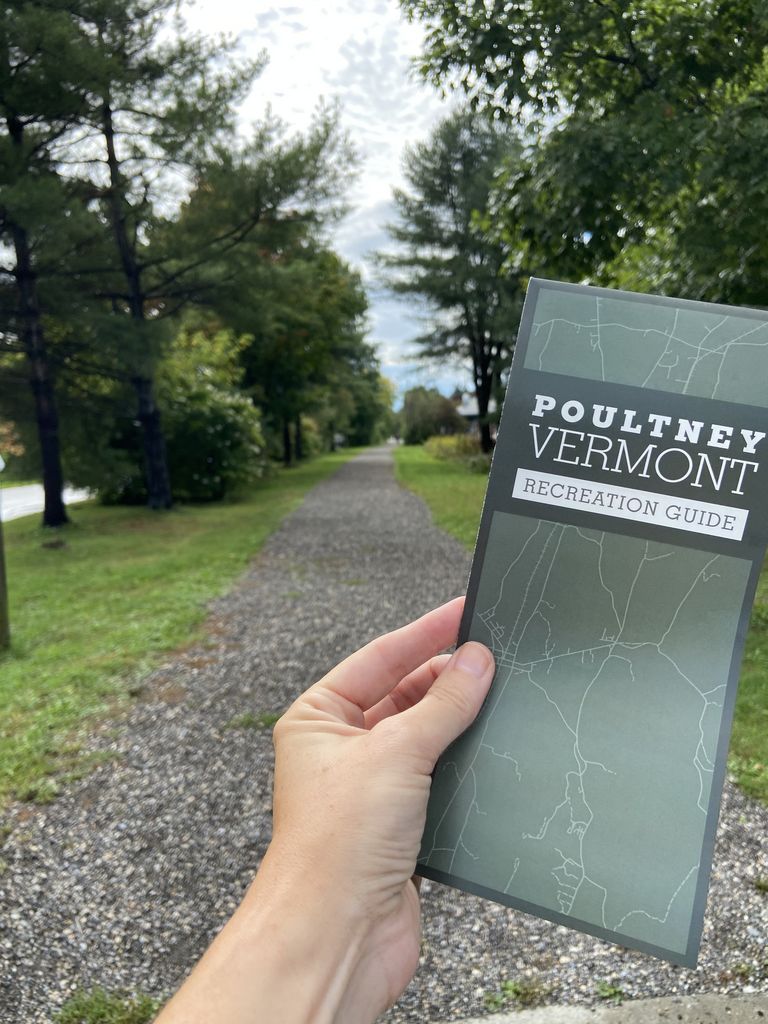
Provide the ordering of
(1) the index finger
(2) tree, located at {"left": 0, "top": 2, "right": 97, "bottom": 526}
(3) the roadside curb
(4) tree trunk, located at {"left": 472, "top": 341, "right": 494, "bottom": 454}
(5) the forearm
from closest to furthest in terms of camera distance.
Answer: (5) the forearm → (1) the index finger → (3) the roadside curb → (2) tree, located at {"left": 0, "top": 2, "right": 97, "bottom": 526} → (4) tree trunk, located at {"left": 472, "top": 341, "right": 494, "bottom": 454}

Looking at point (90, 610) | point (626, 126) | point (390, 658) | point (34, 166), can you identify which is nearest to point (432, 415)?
Result: point (34, 166)

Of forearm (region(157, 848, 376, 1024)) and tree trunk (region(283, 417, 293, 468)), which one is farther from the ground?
forearm (region(157, 848, 376, 1024))

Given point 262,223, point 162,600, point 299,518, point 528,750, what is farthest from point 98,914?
point 262,223

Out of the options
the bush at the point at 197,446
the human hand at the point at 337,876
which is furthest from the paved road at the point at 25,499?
the human hand at the point at 337,876

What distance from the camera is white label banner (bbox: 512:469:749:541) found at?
982 millimetres

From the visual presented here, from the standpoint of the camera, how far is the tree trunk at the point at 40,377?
10148 millimetres

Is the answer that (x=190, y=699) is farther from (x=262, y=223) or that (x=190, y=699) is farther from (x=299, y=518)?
(x=262, y=223)

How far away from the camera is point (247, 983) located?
0.90 meters

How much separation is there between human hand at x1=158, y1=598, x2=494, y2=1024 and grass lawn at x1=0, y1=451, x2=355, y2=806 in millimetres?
2690

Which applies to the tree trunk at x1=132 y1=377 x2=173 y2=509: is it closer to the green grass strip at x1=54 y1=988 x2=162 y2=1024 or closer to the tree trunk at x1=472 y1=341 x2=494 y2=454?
the green grass strip at x1=54 y1=988 x2=162 y2=1024

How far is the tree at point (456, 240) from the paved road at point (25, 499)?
34.5ft

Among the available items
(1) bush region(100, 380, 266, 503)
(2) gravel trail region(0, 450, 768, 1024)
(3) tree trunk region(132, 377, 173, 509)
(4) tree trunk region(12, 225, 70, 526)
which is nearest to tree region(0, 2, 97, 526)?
(4) tree trunk region(12, 225, 70, 526)

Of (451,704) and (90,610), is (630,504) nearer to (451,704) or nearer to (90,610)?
(451,704)

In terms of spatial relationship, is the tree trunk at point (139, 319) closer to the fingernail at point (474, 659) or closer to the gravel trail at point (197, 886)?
the gravel trail at point (197, 886)
